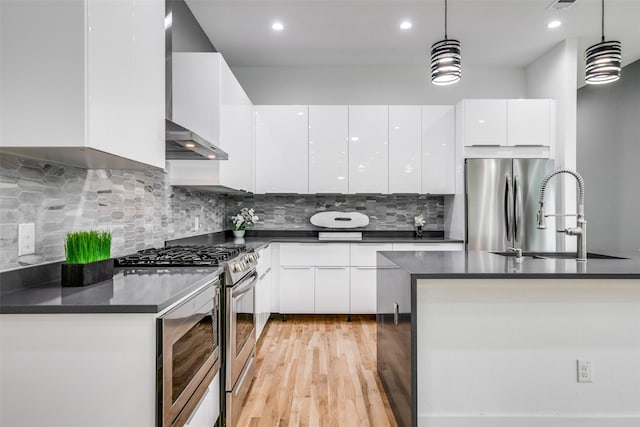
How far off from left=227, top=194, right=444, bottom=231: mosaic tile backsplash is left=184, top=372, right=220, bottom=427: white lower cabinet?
2.90 metres

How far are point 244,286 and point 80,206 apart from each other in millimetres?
1018

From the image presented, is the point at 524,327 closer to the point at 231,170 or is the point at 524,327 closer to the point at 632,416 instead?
the point at 632,416

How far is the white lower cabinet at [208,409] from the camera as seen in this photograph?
1572mm

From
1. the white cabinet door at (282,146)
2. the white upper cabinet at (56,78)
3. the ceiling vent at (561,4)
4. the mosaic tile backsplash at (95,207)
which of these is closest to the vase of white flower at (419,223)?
the mosaic tile backsplash at (95,207)

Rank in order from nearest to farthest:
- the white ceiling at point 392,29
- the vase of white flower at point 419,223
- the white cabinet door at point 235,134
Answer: the white cabinet door at point 235,134 < the white ceiling at point 392,29 < the vase of white flower at point 419,223

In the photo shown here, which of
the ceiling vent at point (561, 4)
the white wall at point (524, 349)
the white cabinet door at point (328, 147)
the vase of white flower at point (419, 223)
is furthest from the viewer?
the vase of white flower at point (419, 223)

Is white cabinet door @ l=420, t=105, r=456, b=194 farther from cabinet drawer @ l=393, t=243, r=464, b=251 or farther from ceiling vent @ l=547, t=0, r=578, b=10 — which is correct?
ceiling vent @ l=547, t=0, r=578, b=10

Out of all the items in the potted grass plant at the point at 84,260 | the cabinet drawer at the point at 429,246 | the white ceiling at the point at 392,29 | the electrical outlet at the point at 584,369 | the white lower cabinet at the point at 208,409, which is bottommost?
the white lower cabinet at the point at 208,409

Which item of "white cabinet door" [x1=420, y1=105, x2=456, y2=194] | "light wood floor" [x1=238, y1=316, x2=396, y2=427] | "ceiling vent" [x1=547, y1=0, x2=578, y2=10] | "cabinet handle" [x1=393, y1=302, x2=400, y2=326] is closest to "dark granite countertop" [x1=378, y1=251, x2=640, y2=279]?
"cabinet handle" [x1=393, y1=302, x2=400, y2=326]

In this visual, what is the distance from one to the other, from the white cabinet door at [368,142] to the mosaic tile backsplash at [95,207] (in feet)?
1.70

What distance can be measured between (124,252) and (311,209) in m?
2.74

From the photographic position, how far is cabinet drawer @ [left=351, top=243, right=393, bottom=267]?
13.7ft

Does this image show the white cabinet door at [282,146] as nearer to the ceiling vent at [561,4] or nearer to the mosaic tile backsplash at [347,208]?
the mosaic tile backsplash at [347,208]

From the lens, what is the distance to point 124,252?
7.38ft
